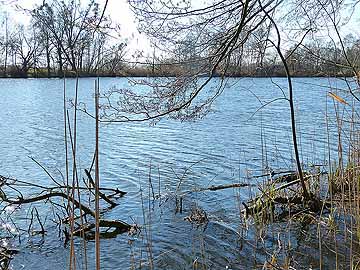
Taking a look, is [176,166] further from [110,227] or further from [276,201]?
[110,227]

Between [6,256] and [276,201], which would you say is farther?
[276,201]

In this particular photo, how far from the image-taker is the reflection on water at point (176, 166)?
14.7 feet

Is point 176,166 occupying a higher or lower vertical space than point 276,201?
lower

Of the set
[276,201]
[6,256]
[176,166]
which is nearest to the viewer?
[6,256]

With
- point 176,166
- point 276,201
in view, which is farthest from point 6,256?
point 176,166

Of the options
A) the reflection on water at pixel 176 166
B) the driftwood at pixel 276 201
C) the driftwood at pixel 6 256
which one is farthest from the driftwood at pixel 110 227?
the driftwood at pixel 276 201

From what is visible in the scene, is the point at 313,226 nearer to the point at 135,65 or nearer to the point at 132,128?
the point at 135,65

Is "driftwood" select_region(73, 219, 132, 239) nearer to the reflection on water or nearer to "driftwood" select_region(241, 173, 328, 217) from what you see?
the reflection on water

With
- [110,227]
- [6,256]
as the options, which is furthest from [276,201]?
[6,256]

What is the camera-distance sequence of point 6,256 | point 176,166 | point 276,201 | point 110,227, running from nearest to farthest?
point 6,256, point 110,227, point 276,201, point 176,166

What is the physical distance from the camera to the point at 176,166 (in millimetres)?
8352

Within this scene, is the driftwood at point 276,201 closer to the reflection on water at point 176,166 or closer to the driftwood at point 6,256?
the reflection on water at point 176,166

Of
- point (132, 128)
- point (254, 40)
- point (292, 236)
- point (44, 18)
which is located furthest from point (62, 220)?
point (132, 128)

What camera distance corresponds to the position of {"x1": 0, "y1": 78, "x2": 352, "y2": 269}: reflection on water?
4492mm
